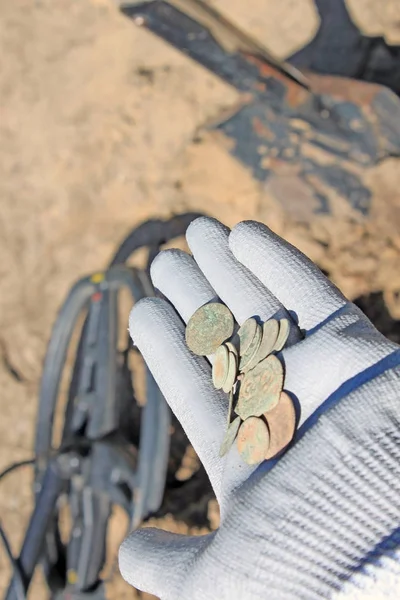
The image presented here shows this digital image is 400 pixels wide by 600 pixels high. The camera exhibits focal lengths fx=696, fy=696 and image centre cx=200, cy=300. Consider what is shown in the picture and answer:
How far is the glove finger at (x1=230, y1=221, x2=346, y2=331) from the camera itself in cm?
81

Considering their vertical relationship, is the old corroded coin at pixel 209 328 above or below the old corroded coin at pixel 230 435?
above

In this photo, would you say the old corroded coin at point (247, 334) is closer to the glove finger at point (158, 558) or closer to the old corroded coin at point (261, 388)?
the old corroded coin at point (261, 388)

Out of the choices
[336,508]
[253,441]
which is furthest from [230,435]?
[336,508]

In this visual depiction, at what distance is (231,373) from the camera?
0.83 m

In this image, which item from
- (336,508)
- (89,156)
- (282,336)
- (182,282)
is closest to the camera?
(336,508)

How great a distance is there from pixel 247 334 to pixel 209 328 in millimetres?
65

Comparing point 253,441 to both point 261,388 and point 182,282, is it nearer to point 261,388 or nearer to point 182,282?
point 261,388

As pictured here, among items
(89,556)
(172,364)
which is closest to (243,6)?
(172,364)

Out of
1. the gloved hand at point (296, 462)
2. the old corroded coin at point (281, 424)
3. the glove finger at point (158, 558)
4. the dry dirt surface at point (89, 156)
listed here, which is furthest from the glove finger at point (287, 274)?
the dry dirt surface at point (89, 156)

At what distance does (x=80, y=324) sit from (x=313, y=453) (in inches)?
41.3

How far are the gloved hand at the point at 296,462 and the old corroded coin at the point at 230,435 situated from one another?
1cm

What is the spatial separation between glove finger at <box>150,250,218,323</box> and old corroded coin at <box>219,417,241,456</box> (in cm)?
18

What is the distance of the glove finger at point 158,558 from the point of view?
0.78 meters

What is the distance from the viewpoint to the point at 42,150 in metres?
1.88
